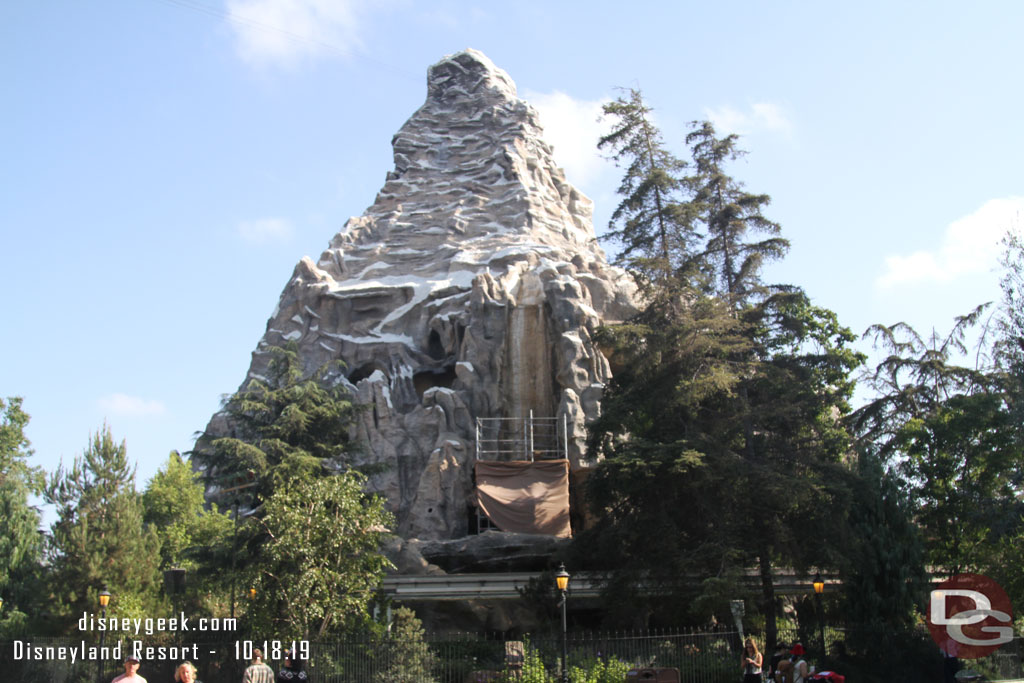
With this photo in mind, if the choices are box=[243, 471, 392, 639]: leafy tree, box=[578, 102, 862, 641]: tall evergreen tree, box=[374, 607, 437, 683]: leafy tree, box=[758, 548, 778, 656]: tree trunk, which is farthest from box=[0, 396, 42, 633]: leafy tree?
box=[758, 548, 778, 656]: tree trunk

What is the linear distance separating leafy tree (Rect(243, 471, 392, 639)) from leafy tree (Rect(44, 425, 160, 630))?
4.81 m

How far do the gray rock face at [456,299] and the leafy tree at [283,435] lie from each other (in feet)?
7.13

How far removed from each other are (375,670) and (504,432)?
773 inches

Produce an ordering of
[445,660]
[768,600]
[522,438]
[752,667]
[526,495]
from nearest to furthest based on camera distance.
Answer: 1. [752,667]
2. [445,660]
3. [768,600]
4. [526,495]
5. [522,438]

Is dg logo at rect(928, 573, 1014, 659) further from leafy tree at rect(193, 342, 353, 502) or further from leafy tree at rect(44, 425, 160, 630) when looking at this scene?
leafy tree at rect(44, 425, 160, 630)

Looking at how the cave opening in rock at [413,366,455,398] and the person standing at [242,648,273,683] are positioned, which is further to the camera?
the cave opening in rock at [413,366,455,398]

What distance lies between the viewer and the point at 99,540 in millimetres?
23531

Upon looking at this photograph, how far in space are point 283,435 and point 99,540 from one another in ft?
17.0

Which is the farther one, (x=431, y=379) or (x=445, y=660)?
(x=431, y=379)

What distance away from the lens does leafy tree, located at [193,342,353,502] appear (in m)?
23.6

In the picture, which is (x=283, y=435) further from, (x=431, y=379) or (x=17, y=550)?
(x=431, y=379)

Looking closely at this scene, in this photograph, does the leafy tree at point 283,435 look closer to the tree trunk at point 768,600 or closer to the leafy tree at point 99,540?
the leafy tree at point 99,540

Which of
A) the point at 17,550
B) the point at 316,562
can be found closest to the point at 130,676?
the point at 316,562

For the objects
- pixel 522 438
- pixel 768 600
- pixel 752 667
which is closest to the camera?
pixel 752 667
